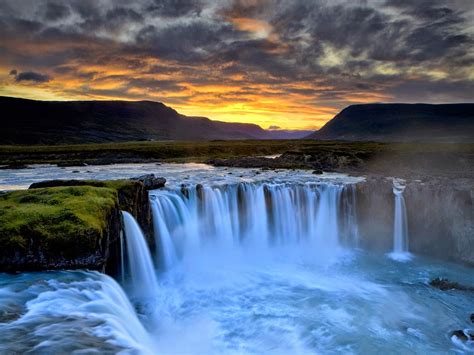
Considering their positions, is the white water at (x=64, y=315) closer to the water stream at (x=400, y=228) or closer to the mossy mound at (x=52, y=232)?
the mossy mound at (x=52, y=232)

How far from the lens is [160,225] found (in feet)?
61.6

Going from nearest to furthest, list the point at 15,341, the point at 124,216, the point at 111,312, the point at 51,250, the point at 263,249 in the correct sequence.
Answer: the point at 15,341 → the point at 111,312 → the point at 51,250 → the point at 124,216 → the point at 263,249

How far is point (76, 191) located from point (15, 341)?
8.49 metres

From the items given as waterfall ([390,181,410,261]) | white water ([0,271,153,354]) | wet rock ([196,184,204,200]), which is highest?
wet rock ([196,184,204,200])

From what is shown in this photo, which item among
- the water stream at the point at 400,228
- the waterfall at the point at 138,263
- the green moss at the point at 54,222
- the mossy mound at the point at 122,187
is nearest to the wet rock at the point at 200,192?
the mossy mound at the point at 122,187

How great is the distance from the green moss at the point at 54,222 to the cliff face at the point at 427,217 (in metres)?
17.4

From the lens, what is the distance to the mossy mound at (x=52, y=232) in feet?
32.4

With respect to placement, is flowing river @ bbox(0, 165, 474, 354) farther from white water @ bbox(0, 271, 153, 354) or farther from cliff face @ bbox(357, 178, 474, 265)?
cliff face @ bbox(357, 178, 474, 265)

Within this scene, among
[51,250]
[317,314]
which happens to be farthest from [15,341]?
[317,314]

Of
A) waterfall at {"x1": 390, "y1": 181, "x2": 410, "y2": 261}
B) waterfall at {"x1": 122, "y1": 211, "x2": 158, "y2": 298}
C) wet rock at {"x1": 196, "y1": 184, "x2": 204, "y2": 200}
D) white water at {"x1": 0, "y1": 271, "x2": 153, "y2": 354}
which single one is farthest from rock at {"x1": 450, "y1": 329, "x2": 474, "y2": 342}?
wet rock at {"x1": 196, "y1": 184, "x2": 204, "y2": 200}

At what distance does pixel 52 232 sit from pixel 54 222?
2.02ft

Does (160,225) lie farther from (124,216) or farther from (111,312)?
(111,312)

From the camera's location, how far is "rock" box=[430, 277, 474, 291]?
1652 centimetres

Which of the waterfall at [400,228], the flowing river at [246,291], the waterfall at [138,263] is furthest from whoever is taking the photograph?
the waterfall at [400,228]
